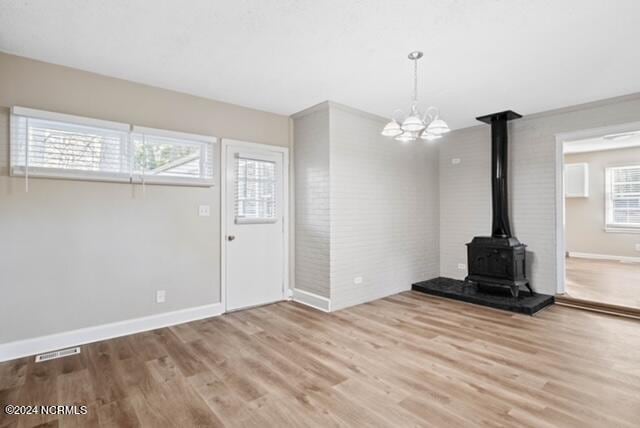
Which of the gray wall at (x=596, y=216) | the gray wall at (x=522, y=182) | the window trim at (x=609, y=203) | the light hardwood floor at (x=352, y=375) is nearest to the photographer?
the light hardwood floor at (x=352, y=375)

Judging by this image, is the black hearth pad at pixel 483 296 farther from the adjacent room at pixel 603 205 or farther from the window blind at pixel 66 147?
the window blind at pixel 66 147

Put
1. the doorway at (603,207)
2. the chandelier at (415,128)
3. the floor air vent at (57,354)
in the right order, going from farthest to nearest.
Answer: the doorway at (603,207) → the floor air vent at (57,354) → the chandelier at (415,128)

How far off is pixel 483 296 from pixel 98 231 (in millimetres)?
4756

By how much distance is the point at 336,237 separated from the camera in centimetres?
423

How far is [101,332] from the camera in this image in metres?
3.26

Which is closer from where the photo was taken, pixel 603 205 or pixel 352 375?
pixel 352 375

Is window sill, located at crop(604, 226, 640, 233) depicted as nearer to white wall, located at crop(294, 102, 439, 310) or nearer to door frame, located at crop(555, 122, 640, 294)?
door frame, located at crop(555, 122, 640, 294)

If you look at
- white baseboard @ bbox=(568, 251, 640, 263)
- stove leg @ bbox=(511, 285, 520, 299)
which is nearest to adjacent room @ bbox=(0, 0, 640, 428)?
stove leg @ bbox=(511, 285, 520, 299)

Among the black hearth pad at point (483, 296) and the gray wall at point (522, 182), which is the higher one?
the gray wall at point (522, 182)

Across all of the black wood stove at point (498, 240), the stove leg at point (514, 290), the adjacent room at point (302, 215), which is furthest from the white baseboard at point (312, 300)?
the stove leg at point (514, 290)

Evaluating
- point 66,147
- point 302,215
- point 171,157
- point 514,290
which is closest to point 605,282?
point 514,290

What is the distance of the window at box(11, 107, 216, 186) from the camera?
9.57 ft

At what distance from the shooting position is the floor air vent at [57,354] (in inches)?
112

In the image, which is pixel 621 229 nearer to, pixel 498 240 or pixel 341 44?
pixel 498 240
